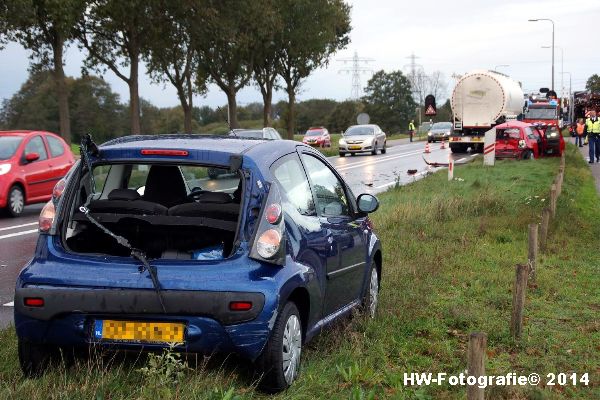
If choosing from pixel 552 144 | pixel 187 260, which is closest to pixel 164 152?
pixel 187 260

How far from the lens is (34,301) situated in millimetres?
4699

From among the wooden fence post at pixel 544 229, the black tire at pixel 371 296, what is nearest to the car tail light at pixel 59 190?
the black tire at pixel 371 296

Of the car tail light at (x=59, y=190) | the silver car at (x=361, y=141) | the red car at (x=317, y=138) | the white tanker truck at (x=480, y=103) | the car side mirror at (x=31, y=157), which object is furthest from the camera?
the red car at (x=317, y=138)

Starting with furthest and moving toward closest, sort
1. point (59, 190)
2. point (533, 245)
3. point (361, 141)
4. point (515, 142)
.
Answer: point (361, 141) → point (515, 142) → point (533, 245) → point (59, 190)

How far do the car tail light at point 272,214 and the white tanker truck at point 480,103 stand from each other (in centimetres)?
3376

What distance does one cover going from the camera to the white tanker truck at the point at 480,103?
1469 inches

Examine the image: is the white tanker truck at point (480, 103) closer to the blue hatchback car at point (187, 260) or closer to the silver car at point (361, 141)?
the silver car at point (361, 141)

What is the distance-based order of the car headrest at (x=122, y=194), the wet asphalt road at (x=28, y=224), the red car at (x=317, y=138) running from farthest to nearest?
the red car at (x=317, y=138), the wet asphalt road at (x=28, y=224), the car headrest at (x=122, y=194)

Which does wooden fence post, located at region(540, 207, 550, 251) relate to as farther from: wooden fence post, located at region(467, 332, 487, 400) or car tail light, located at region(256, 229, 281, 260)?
wooden fence post, located at region(467, 332, 487, 400)

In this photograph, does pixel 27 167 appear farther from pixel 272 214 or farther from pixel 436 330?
pixel 272 214

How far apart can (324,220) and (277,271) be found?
1060 mm

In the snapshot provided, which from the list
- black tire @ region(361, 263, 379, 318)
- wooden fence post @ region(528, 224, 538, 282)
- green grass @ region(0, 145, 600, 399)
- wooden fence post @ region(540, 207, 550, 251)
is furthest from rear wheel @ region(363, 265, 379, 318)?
wooden fence post @ region(540, 207, 550, 251)

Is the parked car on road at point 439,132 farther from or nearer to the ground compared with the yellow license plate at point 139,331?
nearer to the ground

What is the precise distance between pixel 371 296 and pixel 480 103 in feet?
106
